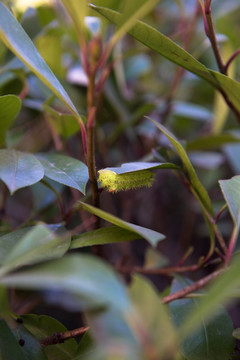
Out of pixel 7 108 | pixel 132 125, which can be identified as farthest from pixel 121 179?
pixel 132 125

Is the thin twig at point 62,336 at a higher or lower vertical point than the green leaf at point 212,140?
lower

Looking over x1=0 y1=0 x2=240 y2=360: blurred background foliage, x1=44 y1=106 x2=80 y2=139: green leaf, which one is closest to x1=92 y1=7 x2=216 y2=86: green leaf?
x1=0 y1=0 x2=240 y2=360: blurred background foliage

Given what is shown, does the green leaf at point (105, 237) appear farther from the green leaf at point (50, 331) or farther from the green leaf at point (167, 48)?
the green leaf at point (167, 48)

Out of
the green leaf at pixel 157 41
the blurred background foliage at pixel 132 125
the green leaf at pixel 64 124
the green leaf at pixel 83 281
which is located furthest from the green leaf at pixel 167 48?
the green leaf at pixel 83 281

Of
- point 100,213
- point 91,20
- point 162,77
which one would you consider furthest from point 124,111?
point 100,213

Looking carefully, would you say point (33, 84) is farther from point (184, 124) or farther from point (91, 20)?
point (184, 124)

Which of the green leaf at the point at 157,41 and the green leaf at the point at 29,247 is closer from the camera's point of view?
the green leaf at the point at 29,247

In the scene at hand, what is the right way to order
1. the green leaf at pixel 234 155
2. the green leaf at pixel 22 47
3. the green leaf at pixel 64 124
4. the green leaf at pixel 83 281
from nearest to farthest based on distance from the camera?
the green leaf at pixel 83 281
the green leaf at pixel 22 47
the green leaf at pixel 64 124
the green leaf at pixel 234 155
